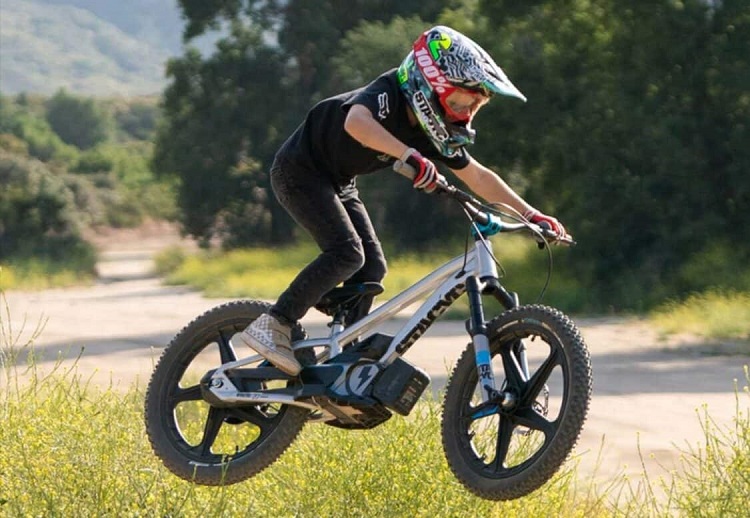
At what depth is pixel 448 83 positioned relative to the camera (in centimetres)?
626

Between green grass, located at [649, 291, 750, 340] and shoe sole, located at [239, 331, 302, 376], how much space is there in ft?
44.9

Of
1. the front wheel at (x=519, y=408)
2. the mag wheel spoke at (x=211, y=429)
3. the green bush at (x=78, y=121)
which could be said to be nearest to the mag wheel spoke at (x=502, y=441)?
the front wheel at (x=519, y=408)

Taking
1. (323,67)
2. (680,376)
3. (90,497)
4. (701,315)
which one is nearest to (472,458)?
(90,497)

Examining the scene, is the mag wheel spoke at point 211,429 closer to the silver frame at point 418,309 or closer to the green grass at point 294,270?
the silver frame at point 418,309

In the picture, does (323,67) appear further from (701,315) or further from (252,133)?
(701,315)

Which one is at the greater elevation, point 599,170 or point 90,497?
point 90,497

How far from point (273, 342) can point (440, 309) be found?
2.96 ft

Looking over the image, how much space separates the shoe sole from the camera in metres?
6.92

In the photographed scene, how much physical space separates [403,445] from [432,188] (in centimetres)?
180

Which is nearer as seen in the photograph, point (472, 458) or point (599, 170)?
point (472, 458)

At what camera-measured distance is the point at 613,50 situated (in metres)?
26.0

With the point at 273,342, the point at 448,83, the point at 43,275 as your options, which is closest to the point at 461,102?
the point at 448,83

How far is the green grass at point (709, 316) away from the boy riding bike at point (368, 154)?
1358cm

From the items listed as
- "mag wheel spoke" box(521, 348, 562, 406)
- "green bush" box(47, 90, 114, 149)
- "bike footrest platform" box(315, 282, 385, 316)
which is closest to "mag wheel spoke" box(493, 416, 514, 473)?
"mag wheel spoke" box(521, 348, 562, 406)
